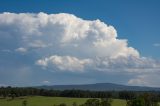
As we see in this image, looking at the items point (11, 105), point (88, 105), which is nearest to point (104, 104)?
point (88, 105)

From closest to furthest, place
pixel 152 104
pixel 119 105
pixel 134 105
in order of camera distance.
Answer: pixel 134 105 → pixel 152 104 → pixel 119 105

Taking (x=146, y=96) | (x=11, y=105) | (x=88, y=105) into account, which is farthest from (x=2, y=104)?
(x=146, y=96)

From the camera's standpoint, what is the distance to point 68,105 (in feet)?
641

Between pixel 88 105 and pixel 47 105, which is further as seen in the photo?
pixel 47 105

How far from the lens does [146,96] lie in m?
175

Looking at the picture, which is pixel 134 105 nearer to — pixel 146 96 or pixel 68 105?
pixel 146 96

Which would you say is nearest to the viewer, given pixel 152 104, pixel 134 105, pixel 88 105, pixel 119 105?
pixel 134 105

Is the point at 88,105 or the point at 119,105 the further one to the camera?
the point at 119,105

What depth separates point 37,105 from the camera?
198m

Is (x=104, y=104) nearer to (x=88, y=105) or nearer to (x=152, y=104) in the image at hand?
(x=88, y=105)

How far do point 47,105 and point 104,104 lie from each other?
120ft

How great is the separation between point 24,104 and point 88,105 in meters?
38.1

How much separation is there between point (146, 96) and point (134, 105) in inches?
1107

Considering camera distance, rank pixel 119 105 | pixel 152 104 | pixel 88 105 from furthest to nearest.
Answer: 1. pixel 119 105
2. pixel 88 105
3. pixel 152 104
